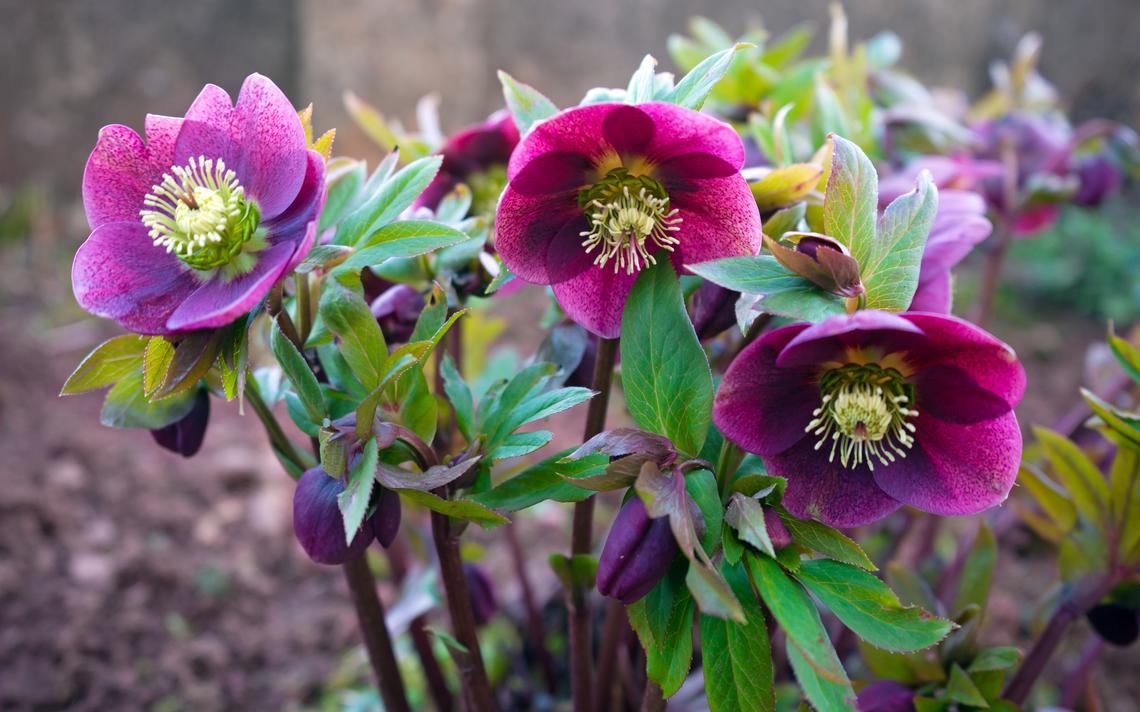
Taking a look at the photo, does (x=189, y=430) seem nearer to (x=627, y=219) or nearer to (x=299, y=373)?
(x=299, y=373)

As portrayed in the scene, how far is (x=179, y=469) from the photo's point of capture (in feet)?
5.88

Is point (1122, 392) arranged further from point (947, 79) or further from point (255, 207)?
point (947, 79)

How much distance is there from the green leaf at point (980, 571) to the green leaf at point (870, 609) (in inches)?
13.4

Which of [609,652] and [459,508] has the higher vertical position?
[459,508]

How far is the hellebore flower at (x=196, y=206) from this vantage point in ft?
1.80

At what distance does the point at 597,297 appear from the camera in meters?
0.59

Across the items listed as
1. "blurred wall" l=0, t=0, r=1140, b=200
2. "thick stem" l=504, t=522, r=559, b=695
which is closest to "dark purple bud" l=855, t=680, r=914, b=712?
"thick stem" l=504, t=522, r=559, b=695

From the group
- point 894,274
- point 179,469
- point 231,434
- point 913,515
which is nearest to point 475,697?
point 894,274

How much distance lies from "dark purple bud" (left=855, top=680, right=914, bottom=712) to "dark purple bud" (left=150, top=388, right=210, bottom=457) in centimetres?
56

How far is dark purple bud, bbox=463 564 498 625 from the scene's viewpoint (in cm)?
97

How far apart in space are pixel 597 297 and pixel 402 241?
0.43 feet

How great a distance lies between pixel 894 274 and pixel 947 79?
128 inches

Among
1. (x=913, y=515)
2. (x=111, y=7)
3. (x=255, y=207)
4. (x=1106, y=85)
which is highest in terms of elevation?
(x=111, y=7)

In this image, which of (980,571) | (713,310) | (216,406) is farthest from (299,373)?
(216,406)
